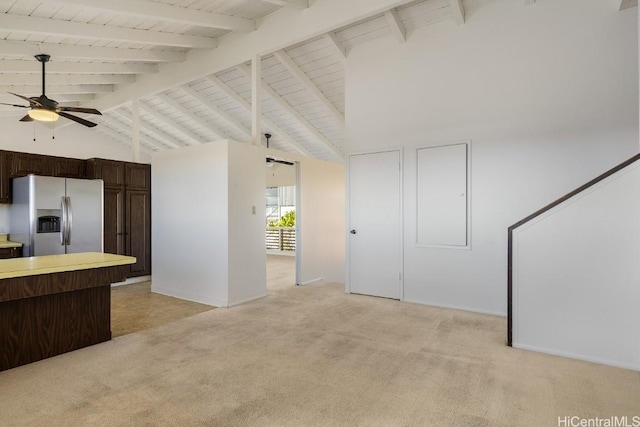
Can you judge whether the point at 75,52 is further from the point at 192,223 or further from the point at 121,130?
the point at 121,130

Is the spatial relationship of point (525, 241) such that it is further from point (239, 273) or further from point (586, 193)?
point (239, 273)

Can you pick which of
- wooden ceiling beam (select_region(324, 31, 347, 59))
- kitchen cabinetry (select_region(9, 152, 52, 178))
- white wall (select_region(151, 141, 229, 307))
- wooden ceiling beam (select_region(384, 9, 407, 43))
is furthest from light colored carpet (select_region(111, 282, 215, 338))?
wooden ceiling beam (select_region(384, 9, 407, 43))

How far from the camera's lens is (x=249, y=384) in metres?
2.47

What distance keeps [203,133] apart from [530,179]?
23.3ft

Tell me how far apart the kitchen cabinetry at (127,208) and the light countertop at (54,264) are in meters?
2.62

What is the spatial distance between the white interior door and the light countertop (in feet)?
9.77

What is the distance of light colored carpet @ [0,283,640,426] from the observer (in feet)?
6.86

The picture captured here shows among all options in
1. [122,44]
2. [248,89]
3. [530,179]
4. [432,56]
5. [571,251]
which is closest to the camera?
[571,251]

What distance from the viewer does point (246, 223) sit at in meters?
4.86

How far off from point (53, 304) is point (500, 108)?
489 cm

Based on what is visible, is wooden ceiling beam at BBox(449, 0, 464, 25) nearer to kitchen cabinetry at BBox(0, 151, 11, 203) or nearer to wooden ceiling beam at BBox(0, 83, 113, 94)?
wooden ceiling beam at BBox(0, 83, 113, 94)

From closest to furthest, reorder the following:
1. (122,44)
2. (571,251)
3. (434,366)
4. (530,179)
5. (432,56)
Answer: (434,366)
(571,251)
(530,179)
(432,56)
(122,44)

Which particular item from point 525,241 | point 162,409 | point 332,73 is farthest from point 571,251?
point 332,73

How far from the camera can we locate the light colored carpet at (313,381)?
2.09m
